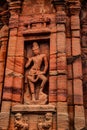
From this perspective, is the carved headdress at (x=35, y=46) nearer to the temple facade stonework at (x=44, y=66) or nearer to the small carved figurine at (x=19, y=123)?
the temple facade stonework at (x=44, y=66)

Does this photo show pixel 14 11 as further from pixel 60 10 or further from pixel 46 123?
pixel 46 123

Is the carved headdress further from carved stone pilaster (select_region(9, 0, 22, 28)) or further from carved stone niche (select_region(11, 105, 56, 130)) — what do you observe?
carved stone niche (select_region(11, 105, 56, 130))

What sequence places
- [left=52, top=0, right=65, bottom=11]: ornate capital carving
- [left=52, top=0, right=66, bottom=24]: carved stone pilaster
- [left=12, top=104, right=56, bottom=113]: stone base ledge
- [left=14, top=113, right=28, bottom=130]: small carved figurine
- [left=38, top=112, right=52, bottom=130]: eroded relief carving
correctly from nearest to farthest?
[left=38, top=112, right=52, bottom=130]: eroded relief carving < [left=14, top=113, right=28, bottom=130]: small carved figurine < [left=12, top=104, right=56, bottom=113]: stone base ledge < [left=52, top=0, right=66, bottom=24]: carved stone pilaster < [left=52, top=0, right=65, bottom=11]: ornate capital carving

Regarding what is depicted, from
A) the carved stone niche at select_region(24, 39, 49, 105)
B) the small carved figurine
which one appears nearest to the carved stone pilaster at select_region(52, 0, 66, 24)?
the carved stone niche at select_region(24, 39, 49, 105)

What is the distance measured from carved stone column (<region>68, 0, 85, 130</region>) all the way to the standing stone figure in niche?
93 centimetres

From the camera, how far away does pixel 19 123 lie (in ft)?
24.3

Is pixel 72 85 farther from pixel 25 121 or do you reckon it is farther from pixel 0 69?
pixel 0 69

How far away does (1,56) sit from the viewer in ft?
29.9

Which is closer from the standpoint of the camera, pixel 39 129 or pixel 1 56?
pixel 39 129

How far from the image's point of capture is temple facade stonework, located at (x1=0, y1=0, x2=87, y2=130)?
7.52 m

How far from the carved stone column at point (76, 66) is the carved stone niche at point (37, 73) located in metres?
0.88

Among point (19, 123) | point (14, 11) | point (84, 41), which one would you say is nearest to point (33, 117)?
point (19, 123)

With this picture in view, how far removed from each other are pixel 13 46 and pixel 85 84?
8.82 feet

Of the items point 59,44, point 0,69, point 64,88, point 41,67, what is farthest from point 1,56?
point 64,88
